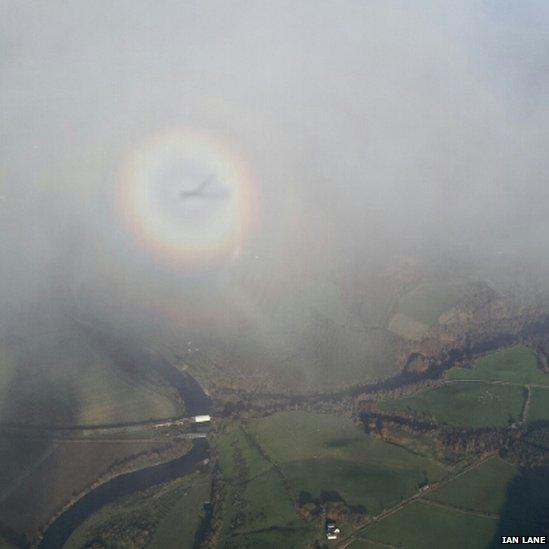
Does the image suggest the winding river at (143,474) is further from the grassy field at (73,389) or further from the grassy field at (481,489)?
the grassy field at (481,489)

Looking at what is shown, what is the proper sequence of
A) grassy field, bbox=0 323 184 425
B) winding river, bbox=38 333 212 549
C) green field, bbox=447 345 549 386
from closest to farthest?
winding river, bbox=38 333 212 549
grassy field, bbox=0 323 184 425
green field, bbox=447 345 549 386

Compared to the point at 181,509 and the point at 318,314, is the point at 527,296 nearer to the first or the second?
the point at 318,314

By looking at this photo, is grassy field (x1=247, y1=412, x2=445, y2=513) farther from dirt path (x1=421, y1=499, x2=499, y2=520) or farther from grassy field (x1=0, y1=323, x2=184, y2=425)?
grassy field (x1=0, y1=323, x2=184, y2=425)

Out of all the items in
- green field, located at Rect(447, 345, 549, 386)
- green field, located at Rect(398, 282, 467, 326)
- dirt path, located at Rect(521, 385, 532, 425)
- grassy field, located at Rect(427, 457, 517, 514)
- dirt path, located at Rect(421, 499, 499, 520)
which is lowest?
dirt path, located at Rect(421, 499, 499, 520)

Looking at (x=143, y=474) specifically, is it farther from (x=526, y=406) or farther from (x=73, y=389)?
(x=526, y=406)

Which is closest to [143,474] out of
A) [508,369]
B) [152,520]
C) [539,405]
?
[152,520]

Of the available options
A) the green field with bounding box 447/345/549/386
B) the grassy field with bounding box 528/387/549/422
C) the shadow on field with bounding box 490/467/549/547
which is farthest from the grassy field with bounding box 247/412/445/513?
the green field with bounding box 447/345/549/386
